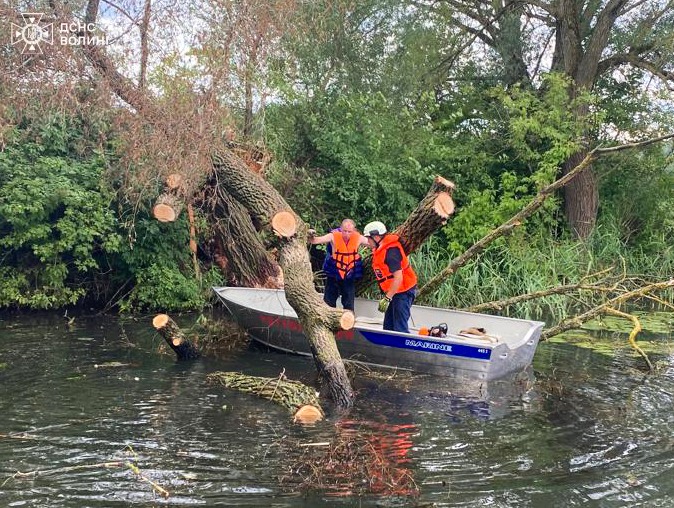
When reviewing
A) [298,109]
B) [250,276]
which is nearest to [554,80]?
[298,109]

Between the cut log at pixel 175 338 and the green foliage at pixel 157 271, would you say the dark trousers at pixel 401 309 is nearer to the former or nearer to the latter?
the cut log at pixel 175 338

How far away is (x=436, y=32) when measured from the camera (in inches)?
611

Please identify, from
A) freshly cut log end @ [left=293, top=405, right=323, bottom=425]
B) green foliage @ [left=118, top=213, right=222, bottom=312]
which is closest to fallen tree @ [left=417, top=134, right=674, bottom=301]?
freshly cut log end @ [left=293, top=405, right=323, bottom=425]

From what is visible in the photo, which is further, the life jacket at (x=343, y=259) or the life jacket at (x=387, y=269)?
the life jacket at (x=343, y=259)

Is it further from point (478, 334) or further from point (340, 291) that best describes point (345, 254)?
point (478, 334)

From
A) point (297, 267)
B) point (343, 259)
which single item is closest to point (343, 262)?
point (343, 259)

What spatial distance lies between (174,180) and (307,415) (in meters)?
3.56

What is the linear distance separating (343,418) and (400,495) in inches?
68.9

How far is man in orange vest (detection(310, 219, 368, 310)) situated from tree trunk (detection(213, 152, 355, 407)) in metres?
0.73

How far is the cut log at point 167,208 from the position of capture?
7.94 meters

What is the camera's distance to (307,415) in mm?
5836

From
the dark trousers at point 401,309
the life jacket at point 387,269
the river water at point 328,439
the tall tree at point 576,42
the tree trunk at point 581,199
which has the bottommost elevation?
the river water at point 328,439

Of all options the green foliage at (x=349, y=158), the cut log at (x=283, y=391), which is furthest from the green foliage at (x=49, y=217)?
the cut log at (x=283, y=391)

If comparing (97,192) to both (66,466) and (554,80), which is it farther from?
(554,80)
